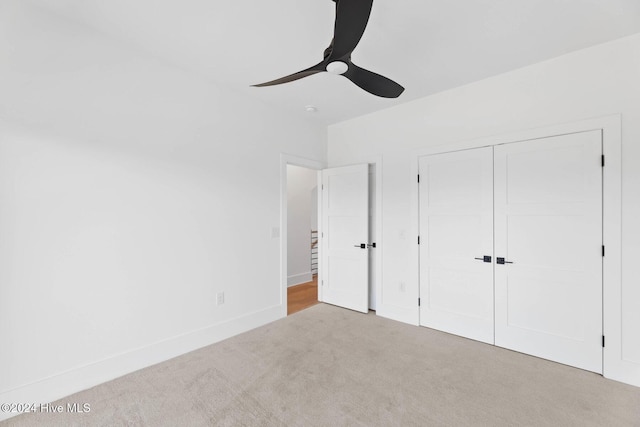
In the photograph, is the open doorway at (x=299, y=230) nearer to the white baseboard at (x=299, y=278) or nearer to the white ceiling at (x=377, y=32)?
the white baseboard at (x=299, y=278)

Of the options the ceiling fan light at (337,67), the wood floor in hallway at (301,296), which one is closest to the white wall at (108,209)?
the wood floor in hallway at (301,296)

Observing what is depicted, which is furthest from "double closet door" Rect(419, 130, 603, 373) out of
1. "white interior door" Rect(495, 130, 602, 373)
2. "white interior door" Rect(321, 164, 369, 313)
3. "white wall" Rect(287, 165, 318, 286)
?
"white wall" Rect(287, 165, 318, 286)

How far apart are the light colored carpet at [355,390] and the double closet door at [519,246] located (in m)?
0.25

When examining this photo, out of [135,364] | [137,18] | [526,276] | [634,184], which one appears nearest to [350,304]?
[526,276]

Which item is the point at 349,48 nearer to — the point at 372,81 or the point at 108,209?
the point at 372,81

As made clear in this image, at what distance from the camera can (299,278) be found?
543 cm

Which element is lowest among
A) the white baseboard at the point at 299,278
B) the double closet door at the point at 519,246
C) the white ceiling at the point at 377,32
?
the white baseboard at the point at 299,278

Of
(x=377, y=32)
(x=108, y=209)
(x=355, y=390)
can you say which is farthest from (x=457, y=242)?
(x=108, y=209)

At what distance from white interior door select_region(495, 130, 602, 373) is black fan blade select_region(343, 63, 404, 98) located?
1.43m

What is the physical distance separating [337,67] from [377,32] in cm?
69

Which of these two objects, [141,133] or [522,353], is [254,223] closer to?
[141,133]

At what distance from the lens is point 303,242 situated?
220 inches

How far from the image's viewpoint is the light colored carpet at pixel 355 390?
180 cm

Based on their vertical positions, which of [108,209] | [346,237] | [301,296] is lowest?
[301,296]
